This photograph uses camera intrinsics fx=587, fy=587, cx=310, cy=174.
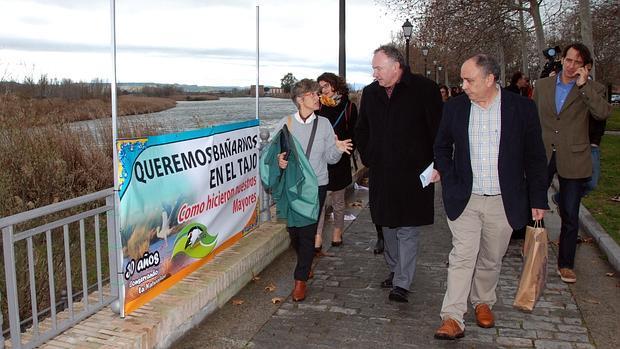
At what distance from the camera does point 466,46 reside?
966 inches

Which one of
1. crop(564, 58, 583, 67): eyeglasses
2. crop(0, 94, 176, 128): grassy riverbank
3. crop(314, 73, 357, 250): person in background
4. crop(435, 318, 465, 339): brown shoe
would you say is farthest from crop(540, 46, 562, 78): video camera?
crop(0, 94, 176, 128): grassy riverbank

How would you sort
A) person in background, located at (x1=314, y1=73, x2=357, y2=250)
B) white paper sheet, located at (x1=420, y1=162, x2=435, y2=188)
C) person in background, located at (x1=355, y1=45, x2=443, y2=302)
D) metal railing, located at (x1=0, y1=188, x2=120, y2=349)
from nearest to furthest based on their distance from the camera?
metal railing, located at (x1=0, y1=188, x2=120, y2=349), white paper sheet, located at (x1=420, y1=162, x2=435, y2=188), person in background, located at (x1=355, y1=45, x2=443, y2=302), person in background, located at (x1=314, y1=73, x2=357, y2=250)

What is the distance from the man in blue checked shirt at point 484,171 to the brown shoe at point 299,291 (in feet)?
4.05

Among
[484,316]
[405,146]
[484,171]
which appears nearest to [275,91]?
[405,146]

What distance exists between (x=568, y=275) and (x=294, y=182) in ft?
8.48

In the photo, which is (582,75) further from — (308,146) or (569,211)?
(308,146)

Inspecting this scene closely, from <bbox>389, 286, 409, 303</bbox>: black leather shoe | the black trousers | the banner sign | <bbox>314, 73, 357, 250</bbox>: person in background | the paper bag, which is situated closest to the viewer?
the banner sign

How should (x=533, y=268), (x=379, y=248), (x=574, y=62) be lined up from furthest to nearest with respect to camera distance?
(x=379, y=248) → (x=574, y=62) → (x=533, y=268)

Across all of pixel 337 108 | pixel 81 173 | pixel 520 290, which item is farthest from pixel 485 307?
pixel 81 173

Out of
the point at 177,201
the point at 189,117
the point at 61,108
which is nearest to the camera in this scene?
the point at 177,201

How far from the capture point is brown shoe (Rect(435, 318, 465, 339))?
3945 millimetres

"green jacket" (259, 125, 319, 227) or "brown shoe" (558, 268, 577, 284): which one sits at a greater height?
"green jacket" (259, 125, 319, 227)

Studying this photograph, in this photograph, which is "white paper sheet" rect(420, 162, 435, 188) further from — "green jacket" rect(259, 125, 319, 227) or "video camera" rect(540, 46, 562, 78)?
"video camera" rect(540, 46, 562, 78)

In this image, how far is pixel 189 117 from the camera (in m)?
9.78
